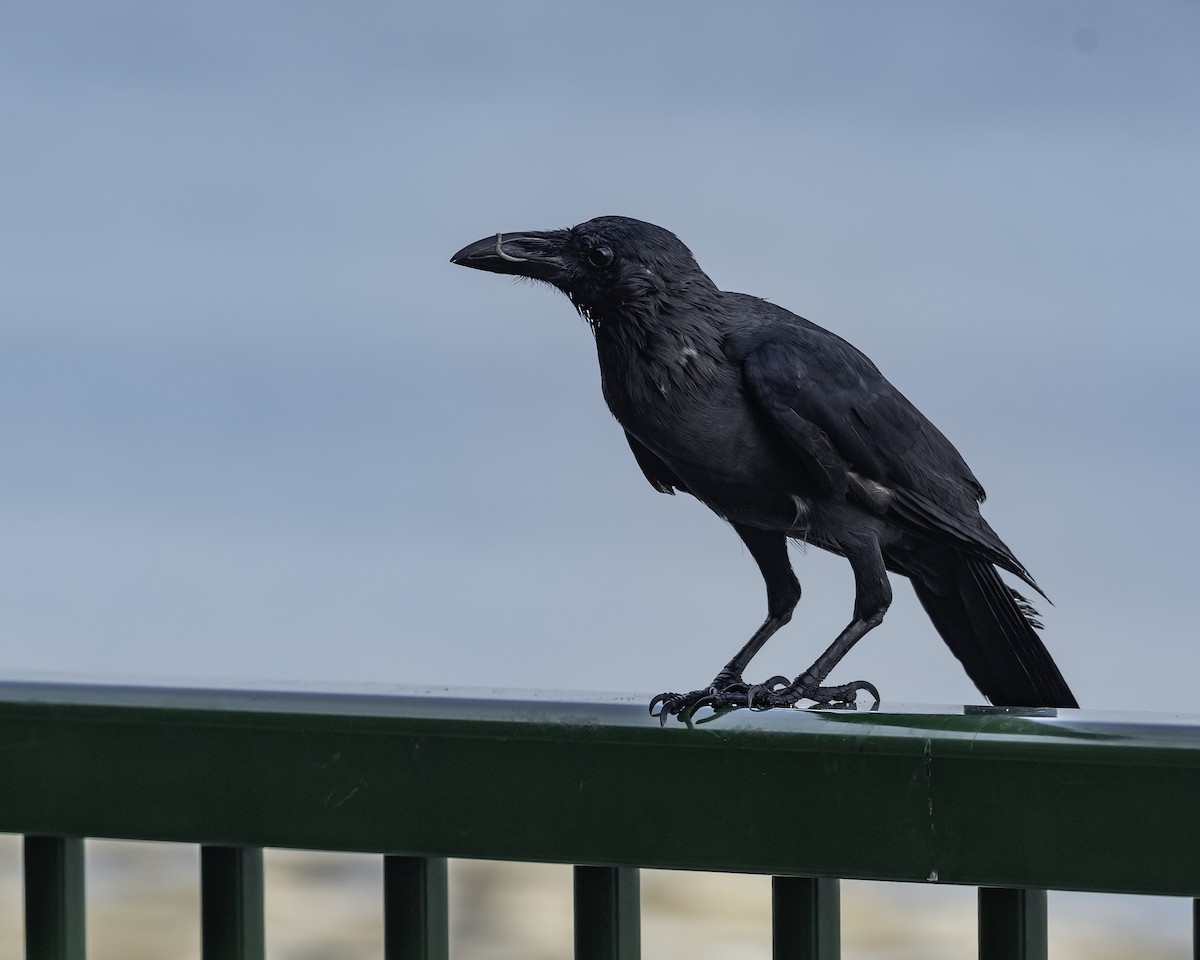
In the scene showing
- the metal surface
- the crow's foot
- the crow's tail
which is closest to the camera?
the metal surface

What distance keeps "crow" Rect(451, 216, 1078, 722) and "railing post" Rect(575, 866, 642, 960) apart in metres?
0.34

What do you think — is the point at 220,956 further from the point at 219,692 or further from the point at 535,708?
the point at 535,708

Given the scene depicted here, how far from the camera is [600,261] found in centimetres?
142

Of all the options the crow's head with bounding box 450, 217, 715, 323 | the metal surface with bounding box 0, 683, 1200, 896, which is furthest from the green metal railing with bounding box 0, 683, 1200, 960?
the crow's head with bounding box 450, 217, 715, 323

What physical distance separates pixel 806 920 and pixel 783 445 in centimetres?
55

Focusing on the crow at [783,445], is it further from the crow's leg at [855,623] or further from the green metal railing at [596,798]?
the green metal railing at [596,798]

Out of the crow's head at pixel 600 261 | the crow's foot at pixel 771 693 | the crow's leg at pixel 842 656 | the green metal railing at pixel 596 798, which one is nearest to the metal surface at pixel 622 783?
the green metal railing at pixel 596 798

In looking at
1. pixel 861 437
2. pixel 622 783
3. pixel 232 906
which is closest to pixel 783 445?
pixel 861 437

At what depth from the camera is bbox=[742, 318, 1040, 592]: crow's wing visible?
1.35 m

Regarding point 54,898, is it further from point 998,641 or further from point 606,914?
point 998,641

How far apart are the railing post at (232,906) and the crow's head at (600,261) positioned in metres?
0.65

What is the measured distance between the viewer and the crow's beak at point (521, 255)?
55.7 inches

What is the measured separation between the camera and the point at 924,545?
1.50m

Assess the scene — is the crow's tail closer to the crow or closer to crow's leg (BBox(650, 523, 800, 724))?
the crow
